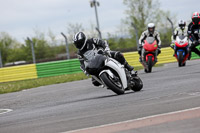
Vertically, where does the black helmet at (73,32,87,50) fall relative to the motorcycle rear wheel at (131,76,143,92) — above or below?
above

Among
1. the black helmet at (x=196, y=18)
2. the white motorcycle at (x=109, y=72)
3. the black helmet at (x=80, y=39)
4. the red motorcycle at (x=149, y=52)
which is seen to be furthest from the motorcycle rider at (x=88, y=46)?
the black helmet at (x=196, y=18)

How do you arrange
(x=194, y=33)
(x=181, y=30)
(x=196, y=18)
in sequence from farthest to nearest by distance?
(x=181, y=30), (x=194, y=33), (x=196, y=18)

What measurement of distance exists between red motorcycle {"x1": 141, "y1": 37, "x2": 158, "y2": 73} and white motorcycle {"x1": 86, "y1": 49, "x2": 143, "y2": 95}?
6064mm

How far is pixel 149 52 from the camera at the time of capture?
49.0 ft

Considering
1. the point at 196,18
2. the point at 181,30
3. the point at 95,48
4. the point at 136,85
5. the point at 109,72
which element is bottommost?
the point at 136,85

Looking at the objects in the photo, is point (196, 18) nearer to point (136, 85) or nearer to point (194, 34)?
point (194, 34)

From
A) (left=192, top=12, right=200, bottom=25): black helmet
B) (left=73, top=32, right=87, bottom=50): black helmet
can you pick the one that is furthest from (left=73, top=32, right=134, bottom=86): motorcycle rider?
(left=192, top=12, right=200, bottom=25): black helmet

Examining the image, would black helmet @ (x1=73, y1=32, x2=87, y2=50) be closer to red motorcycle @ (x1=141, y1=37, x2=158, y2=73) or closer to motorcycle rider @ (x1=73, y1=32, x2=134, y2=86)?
motorcycle rider @ (x1=73, y1=32, x2=134, y2=86)

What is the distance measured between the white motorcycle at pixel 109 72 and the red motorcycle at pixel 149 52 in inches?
239

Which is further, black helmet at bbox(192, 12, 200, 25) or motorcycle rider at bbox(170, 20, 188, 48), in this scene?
motorcycle rider at bbox(170, 20, 188, 48)

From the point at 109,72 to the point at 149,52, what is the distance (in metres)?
6.84

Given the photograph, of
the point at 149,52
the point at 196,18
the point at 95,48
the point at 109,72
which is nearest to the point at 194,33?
the point at 196,18

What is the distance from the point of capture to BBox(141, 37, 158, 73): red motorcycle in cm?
1477

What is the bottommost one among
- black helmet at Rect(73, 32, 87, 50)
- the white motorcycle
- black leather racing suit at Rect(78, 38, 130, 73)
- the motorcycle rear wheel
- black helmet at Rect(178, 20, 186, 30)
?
the motorcycle rear wheel
